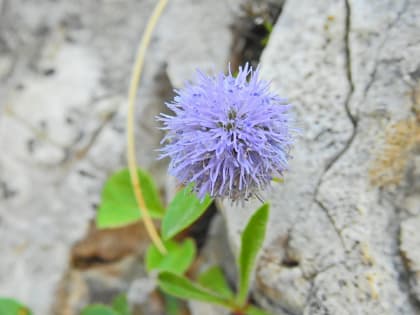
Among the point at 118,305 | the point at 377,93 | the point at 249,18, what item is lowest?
the point at 118,305

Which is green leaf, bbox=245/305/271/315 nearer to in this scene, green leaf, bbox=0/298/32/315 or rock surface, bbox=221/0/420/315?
rock surface, bbox=221/0/420/315

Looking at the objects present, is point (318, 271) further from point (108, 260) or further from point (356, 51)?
point (108, 260)

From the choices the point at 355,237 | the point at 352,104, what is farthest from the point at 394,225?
the point at 352,104

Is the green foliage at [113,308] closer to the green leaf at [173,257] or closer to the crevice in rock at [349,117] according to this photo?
the green leaf at [173,257]

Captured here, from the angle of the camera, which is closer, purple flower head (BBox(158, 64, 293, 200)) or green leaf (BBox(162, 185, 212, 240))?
purple flower head (BBox(158, 64, 293, 200))

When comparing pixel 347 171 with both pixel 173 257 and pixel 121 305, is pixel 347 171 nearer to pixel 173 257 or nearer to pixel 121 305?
pixel 173 257

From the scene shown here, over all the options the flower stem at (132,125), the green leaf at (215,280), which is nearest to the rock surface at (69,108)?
→ the flower stem at (132,125)

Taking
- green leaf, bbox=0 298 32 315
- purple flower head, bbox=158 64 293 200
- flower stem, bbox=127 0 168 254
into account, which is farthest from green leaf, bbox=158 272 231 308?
green leaf, bbox=0 298 32 315
